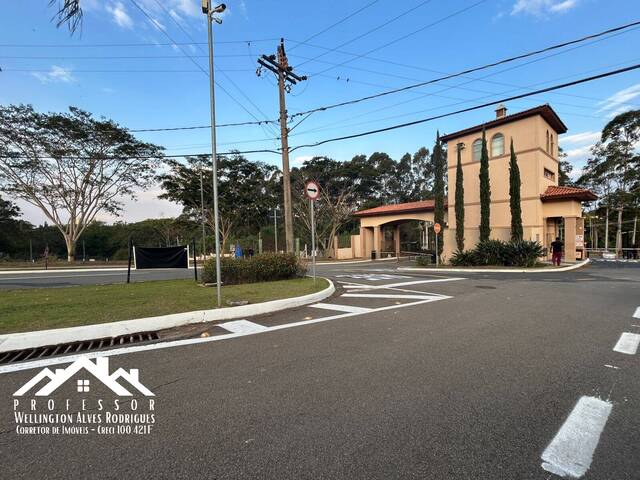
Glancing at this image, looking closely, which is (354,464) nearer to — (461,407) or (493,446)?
(493,446)

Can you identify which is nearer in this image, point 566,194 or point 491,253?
point 491,253

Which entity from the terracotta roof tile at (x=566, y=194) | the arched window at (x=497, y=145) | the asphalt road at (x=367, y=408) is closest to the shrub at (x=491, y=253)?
the terracotta roof tile at (x=566, y=194)

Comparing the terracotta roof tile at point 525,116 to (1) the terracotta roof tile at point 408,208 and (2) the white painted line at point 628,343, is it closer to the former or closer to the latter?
(1) the terracotta roof tile at point 408,208

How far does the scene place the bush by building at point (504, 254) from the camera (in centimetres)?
1777

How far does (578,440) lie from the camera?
2559mm

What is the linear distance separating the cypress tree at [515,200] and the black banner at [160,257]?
18.1 meters

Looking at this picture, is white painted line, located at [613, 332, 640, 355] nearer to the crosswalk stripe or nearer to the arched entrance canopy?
the crosswalk stripe

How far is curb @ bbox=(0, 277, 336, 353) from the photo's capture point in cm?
503

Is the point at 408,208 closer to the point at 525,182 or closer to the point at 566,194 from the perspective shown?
the point at 525,182

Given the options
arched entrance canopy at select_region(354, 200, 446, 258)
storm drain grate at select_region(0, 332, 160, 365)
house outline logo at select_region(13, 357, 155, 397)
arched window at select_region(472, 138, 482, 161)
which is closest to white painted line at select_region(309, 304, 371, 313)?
storm drain grate at select_region(0, 332, 160, 365)

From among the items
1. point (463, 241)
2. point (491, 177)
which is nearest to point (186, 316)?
point (463, 241)

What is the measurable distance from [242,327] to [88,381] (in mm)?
2713

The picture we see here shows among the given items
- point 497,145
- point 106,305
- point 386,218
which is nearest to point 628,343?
point 106,305

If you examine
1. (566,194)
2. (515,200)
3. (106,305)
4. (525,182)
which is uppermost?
(525,182)
